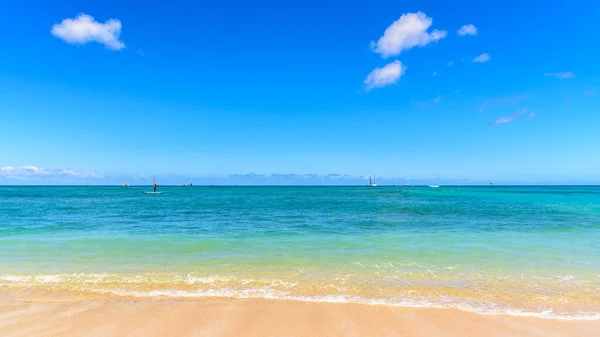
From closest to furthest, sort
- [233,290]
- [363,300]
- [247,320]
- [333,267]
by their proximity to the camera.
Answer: [247,320] < [363,300] < [233,290] < [333,267]

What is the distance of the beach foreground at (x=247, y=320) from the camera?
5.17 meters

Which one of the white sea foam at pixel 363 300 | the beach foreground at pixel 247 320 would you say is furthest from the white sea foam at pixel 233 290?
the beach foreground at pixel 247 320

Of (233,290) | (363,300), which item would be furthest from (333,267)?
(233,290)

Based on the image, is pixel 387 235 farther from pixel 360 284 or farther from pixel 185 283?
pixel 185 283

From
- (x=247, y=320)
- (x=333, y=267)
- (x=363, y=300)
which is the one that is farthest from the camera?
(x=333, y=267)

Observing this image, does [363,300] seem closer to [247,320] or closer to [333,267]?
[247,320]

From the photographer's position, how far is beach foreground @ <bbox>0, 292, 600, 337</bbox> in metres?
5.17

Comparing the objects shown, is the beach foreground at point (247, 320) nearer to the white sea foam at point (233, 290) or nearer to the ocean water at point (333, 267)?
the white sea foam at point (233, 290)

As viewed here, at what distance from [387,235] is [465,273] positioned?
22.7 feet

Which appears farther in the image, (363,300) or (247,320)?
(363,300)

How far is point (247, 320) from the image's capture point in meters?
5.55

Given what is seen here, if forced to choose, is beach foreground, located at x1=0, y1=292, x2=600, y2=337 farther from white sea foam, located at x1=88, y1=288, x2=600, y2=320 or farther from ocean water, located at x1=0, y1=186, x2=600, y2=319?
ocean water, located at x1=0, y1=186, x2=600, y2=319

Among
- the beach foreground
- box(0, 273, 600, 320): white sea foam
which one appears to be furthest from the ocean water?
the beach foreground

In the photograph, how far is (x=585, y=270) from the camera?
8.85m
